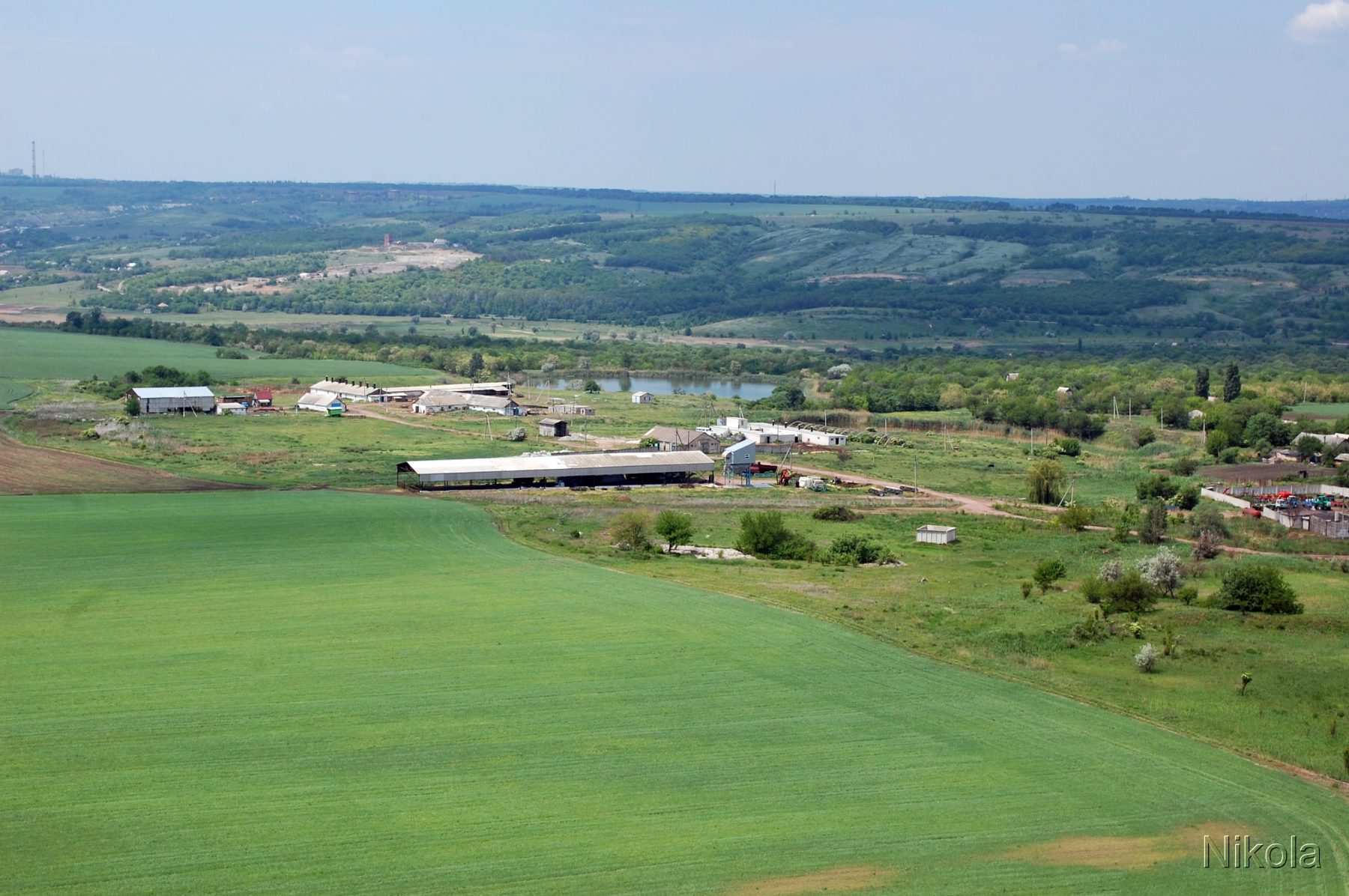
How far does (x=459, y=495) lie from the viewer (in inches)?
1848

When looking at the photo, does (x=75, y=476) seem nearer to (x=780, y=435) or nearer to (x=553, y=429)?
(x=553, y=429)

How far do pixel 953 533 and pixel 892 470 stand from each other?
15718mm

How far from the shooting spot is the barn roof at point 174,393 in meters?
67.6

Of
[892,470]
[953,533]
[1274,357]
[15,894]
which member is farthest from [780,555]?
[1274,357]

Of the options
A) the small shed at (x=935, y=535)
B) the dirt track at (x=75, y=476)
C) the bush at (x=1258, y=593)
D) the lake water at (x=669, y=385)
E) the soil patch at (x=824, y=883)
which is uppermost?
the bush at (x=1258, y=593)

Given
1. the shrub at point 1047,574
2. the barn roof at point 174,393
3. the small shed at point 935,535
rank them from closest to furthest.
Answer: the shrub at point 1047,574, the small shed at point 935,535, the barn roof at point 174,393

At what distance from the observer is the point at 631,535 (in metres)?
38.3

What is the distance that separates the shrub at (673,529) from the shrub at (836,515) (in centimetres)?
663

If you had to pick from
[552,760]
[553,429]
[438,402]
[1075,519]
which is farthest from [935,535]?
[438,402]

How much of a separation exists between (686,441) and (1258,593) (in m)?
30.5

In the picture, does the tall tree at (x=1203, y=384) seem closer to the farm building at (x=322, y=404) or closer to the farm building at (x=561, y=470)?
the farm building at (x=561, y=470)

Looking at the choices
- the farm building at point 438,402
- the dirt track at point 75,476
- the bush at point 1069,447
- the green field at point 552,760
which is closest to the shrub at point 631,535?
the green field at point 552,760

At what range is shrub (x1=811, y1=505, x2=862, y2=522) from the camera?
44.7 metres

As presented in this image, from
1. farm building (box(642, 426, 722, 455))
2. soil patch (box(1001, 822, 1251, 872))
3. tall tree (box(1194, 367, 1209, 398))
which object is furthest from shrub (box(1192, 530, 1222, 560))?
tall tree (box(1194, 367, 1209, 398))
